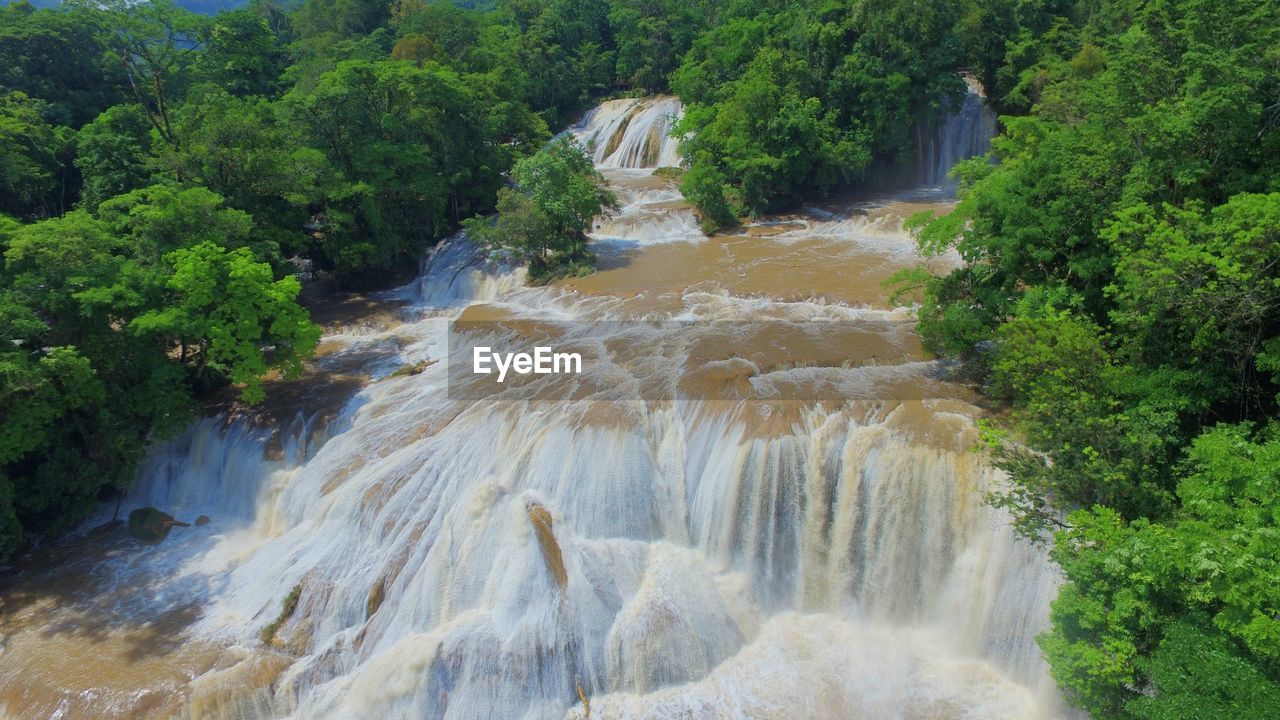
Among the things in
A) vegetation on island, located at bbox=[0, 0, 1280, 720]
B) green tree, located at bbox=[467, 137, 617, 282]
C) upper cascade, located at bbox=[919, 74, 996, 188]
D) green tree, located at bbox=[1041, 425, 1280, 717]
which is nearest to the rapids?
vegetation on island, located at bbox=[0, 0, 1280, 720]

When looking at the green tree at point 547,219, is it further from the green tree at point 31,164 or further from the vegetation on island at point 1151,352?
the vegetation on island at point 1151,352

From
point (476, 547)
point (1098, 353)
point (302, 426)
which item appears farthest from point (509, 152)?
point (1098, 353)

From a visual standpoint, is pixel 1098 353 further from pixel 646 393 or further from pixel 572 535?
pixel 572 535

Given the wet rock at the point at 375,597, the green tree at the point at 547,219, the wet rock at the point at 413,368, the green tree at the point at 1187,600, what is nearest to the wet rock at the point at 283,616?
the wet rock at the point at 375,597

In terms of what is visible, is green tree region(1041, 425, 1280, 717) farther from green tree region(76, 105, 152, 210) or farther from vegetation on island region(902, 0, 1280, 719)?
green tree region(76, 105, 152, 210)

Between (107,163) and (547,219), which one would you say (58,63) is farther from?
(547,219)

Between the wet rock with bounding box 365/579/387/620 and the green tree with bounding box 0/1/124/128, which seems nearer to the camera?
the wet rock with bounding box 365/579/387/620
